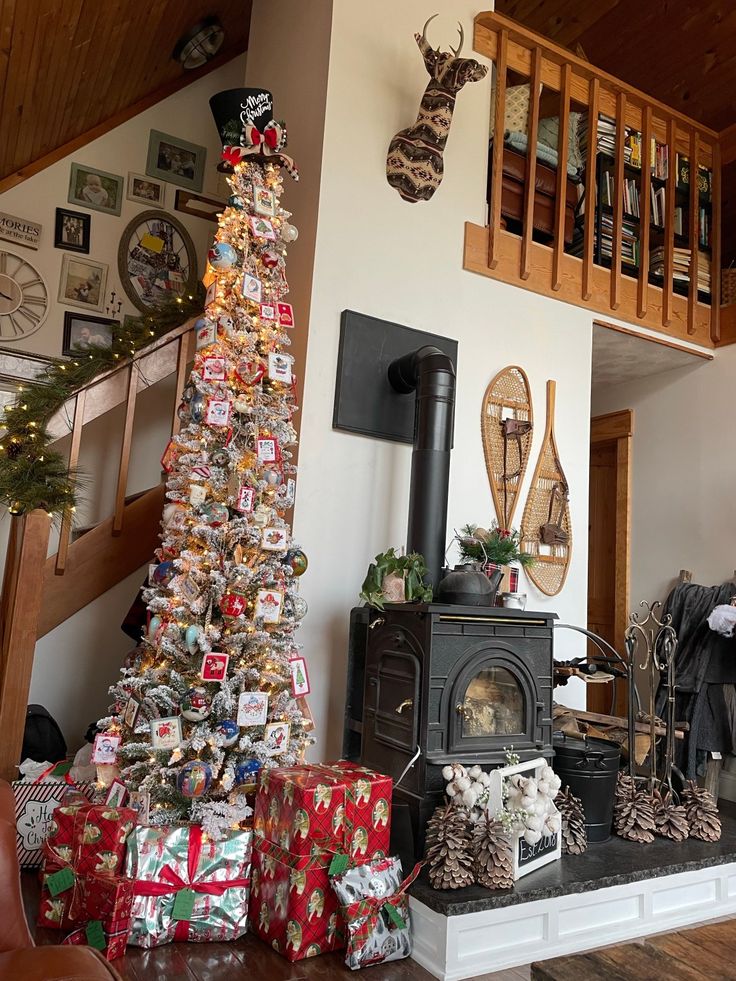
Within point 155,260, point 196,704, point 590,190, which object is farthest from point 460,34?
point 196,704

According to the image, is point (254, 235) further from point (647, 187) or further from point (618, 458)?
point (618, 458)

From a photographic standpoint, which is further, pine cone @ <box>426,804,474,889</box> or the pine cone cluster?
the pine cone cluster

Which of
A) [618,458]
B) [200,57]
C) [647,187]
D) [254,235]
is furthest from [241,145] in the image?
[618,458]

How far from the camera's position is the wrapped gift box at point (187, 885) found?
2.29m

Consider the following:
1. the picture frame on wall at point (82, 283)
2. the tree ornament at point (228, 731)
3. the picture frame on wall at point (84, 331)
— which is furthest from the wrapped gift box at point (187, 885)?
the picture frame on wall at point (82, 283)

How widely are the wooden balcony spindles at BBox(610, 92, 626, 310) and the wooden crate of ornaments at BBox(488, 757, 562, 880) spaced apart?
10.2 ft

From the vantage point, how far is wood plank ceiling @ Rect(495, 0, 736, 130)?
5266 mm

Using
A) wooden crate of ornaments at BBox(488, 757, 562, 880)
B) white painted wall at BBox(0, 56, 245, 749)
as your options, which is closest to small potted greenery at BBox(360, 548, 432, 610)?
wooden crate of ornaments at BBox(488, 757, 562, 880)

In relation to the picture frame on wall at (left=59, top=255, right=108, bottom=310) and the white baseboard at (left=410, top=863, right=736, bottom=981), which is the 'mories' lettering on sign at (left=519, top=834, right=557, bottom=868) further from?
the picture frame on wall at (left=59, top=255, right=108, bottom=310)

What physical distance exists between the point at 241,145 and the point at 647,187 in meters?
2.99

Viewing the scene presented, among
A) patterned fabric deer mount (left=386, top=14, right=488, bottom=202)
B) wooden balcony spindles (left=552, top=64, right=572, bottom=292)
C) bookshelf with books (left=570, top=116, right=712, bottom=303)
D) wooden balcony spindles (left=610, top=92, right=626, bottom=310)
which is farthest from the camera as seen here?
bookshelf with books (left=570, top=116, right=712, bottom=303)

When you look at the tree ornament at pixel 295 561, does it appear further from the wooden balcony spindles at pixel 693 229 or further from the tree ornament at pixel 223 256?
the wooden balcony spindles at pixel 693 229

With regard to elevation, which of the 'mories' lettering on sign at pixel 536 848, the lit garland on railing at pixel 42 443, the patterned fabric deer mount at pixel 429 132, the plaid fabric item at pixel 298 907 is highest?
the patterned fabric deer mount at pixel 429 132

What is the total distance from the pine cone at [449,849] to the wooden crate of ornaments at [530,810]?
0.12 m
